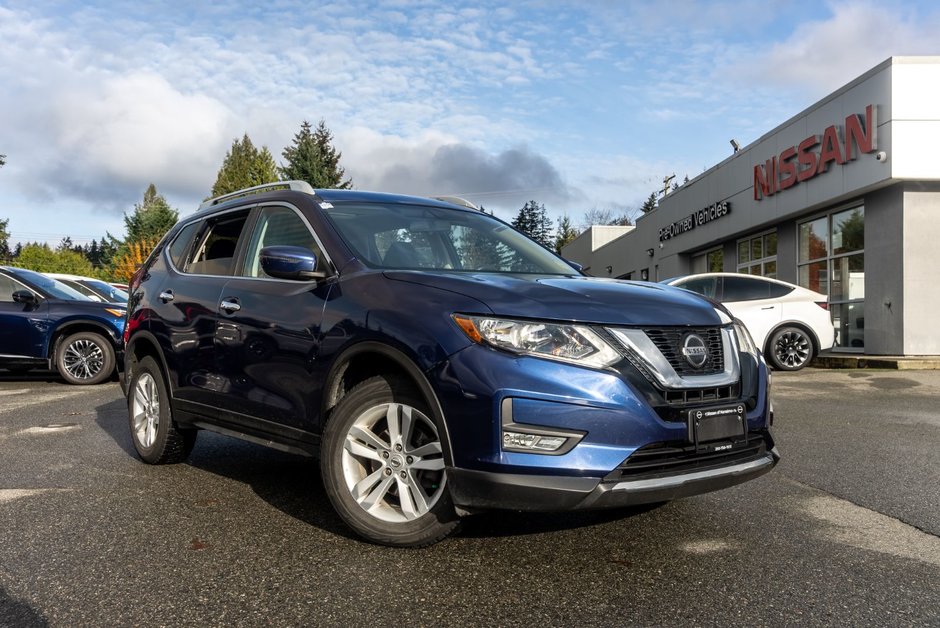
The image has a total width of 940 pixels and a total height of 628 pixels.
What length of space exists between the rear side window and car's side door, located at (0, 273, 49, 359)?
1045 cm

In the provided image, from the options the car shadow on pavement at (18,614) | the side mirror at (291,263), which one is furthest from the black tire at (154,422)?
the car shadow on pavement at (18,614)

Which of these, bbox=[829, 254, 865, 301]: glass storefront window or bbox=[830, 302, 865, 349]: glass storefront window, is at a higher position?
bbox=[829, 254, 865, 301]: glass storefront window

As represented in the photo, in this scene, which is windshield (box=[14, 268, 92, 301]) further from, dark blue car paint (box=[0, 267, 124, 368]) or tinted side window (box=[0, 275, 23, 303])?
tinted side window (box=[0, 275, 23, 303])

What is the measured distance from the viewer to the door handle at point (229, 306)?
4353 millimetres

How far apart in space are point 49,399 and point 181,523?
6333 mm

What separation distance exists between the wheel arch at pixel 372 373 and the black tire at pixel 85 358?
8329mm

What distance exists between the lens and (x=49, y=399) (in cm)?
919

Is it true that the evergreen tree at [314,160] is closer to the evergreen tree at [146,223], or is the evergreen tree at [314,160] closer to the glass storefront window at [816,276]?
the evergreen tree at [146,223]

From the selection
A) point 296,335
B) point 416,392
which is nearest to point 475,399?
point 416,392

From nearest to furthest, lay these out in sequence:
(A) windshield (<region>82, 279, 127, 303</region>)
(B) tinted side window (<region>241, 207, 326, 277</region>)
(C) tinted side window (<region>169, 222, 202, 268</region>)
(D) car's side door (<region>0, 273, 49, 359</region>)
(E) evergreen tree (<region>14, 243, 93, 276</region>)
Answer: (B) tinted side window (<region>241, 207, 326, 277</region>) < (C) tinted side window (<region>169, 222, 202, 268</region>) < (D) car's side door (<region>0, 273, 49, 359</region>) < (A) windshield (<region>82, 279, 127, 303</region>) < (E) evergreen tree (<region>14, 243, 93, 276</region>)

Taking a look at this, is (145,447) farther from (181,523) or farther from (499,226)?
(499,226)

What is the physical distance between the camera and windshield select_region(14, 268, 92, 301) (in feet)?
35.7

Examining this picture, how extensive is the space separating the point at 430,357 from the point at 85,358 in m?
9.15

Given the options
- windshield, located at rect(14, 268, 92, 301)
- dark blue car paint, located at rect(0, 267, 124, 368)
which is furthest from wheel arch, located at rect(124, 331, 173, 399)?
windshield, located at rect(14, 268, 92, 301)
